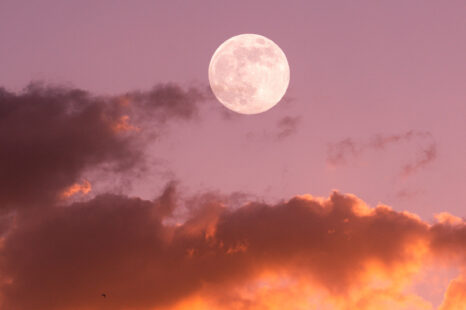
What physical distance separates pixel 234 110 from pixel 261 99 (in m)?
5.98

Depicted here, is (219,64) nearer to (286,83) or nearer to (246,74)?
(246,74)

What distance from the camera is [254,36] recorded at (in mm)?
137250

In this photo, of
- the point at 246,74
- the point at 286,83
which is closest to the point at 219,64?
the point at 246,74

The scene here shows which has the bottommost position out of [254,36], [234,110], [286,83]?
[234,110]

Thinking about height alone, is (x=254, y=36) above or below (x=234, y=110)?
above

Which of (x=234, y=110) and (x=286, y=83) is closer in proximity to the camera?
(x=234, y=110)

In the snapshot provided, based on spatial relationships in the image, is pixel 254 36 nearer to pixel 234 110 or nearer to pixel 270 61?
pixel 270 61

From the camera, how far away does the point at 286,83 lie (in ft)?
453

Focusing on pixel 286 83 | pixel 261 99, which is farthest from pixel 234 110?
pixel 286 83

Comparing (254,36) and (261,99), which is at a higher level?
(254,36)

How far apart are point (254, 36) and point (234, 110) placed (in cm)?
1874

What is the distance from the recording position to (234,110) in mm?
129250

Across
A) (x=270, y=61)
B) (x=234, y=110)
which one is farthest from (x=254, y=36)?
(x=234, y=110)

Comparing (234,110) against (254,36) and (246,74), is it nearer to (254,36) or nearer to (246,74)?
(246,74)
